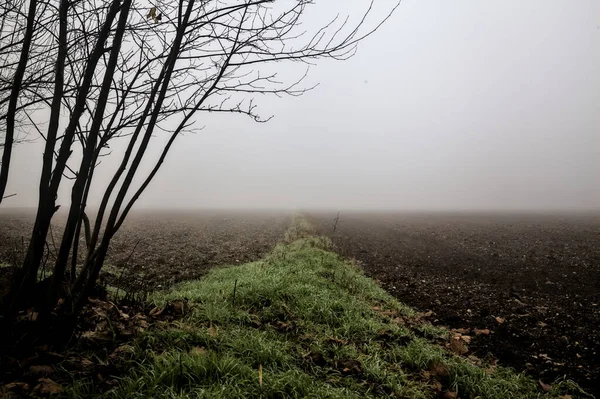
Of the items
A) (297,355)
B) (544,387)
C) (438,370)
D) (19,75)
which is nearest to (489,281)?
(544,387)

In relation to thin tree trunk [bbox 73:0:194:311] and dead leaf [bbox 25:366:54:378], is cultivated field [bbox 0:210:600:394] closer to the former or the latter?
thin tree trunk [bbox 73:0:194:311]

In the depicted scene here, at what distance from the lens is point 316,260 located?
11.0 meters

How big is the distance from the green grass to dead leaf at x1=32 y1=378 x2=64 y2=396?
0.44ft

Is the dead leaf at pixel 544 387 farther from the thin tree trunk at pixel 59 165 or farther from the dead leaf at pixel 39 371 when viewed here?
the thin tree trunk at pixel 59 165

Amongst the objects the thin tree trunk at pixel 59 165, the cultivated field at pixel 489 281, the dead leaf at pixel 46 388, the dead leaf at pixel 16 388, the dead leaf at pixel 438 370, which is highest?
the thin tree trunk at pixel 59 165

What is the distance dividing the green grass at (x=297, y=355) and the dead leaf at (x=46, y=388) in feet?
0.44

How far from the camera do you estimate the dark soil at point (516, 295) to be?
538 cm

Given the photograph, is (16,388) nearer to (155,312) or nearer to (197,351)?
(197,351)

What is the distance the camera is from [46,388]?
262 centimetres

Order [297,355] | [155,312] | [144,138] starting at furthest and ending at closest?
[155,312] → [297,355] → [144,138]

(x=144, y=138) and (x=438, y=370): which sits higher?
(x=144, y=138)

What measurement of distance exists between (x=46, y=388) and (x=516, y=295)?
10281 mm

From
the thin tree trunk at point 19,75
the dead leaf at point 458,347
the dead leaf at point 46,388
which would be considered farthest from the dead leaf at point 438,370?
the thin tree trunk at point 19,75

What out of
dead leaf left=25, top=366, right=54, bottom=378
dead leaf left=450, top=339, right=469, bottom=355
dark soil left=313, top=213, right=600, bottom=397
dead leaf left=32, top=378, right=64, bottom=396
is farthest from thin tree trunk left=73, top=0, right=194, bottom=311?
dark soil left=313, top=213, right=600, bottom=397
